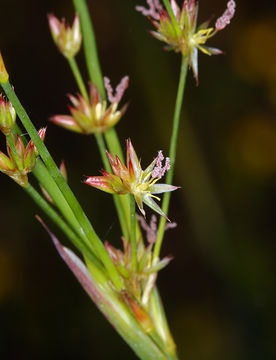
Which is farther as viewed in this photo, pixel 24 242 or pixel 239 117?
pixel 239 117

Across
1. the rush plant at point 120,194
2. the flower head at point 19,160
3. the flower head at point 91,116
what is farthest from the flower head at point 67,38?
the flower head at point 19,160

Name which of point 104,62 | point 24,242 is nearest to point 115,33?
point 104,62

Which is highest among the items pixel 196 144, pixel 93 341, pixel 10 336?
pixel 196 144

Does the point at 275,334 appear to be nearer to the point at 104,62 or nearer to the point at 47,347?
the point at 47,347

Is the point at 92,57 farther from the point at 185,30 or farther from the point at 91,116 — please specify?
the point at 185,30

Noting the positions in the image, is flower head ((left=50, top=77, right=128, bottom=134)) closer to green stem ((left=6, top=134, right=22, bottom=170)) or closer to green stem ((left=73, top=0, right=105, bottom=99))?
green stem ((left=73, top=0, right=105, bottom=99))

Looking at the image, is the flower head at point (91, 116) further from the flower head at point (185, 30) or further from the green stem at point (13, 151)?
the green stem at point (13, 151)

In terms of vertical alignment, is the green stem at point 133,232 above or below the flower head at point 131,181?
below
